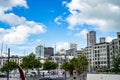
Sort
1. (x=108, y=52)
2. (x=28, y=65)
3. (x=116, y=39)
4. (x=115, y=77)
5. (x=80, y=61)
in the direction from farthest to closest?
1. (x=108, y=52)
2. (x=116, y=39)
3. (x=28, y=65)
4. (x=80, y=61)
5. (x=115, y=77)

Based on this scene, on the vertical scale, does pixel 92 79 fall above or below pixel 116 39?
below

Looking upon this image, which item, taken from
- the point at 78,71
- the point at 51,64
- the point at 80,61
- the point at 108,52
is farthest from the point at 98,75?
the point at 108,52

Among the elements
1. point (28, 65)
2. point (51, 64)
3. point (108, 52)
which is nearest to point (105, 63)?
point (108, 52)

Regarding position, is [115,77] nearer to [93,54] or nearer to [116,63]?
[116,63]

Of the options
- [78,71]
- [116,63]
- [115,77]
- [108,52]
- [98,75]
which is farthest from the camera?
[108,52]

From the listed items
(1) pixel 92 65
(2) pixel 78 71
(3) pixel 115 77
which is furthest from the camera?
(1) pixel 92 65

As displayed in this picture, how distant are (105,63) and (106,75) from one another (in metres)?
112

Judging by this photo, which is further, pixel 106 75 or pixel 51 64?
pixel 51 64

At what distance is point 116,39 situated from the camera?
139750 millimetres

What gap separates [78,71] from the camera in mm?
78125

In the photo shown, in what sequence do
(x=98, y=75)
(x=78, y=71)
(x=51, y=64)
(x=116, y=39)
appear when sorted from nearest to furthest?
(x=98, y=75)
(x=78, y=71)
(x=51, y=64)
(x=116, y=39)

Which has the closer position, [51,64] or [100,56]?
[51,64]

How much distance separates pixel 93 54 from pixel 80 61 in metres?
89.1

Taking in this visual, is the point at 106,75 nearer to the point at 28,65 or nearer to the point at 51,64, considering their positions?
the point at 28,65
